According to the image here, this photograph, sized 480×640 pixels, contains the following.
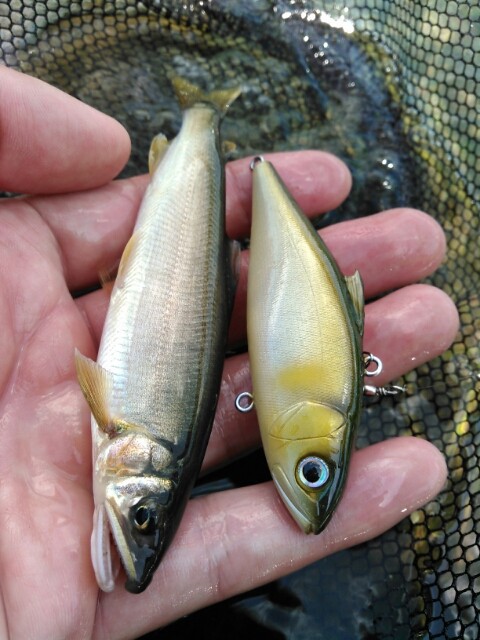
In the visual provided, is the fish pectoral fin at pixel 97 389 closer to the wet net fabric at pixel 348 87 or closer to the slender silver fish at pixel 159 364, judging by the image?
the slender silver fish at pixel 159 364

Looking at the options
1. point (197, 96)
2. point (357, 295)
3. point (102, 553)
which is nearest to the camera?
point (102, 553)

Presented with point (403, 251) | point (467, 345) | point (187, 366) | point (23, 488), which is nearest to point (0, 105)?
point (187, 366)

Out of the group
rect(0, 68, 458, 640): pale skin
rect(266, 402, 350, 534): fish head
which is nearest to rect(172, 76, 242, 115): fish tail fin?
rect(0, 68, 458, 640): pale skin

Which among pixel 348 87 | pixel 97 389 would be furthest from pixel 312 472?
pixel 348 87

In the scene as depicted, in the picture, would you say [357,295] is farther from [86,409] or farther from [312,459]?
[86,409]

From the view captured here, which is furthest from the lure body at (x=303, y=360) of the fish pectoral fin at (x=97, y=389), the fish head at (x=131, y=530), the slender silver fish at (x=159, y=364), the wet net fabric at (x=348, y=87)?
the wet net fabric at (x=348, y=87)

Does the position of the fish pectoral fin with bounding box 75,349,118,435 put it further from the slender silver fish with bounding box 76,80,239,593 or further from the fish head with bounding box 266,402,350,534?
the fish head with bounding box 266,402,350,534
